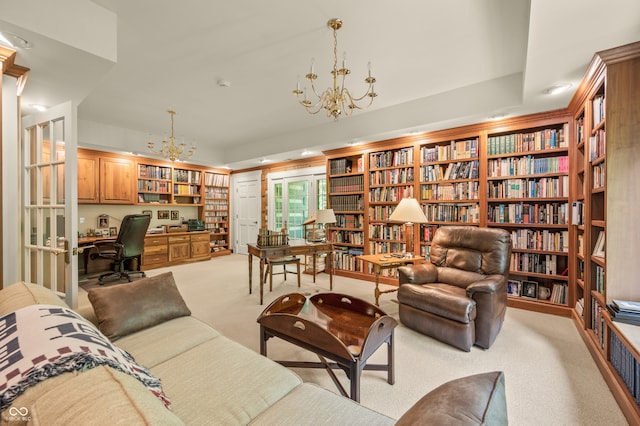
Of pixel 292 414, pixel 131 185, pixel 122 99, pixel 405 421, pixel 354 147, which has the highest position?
pixel 122 99

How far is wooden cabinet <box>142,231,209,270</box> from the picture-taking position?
5.46 meters

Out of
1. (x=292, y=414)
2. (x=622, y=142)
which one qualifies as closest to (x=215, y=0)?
(x=292, y=414)

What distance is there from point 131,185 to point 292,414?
5962 mm

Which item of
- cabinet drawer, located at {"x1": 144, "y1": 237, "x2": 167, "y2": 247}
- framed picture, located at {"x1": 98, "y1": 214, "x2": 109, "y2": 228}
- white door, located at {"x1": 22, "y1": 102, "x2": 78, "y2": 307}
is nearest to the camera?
white door, located at {"x1": 22, "y1": 102, "x2": 78, "y2": 307}

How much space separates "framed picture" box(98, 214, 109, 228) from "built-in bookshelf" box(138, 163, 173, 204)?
0.65 meters

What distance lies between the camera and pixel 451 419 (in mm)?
568

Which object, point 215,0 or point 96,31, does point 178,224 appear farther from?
point 215,0

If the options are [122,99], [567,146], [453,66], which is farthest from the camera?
[122,99]

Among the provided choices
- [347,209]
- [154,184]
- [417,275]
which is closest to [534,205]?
[417,275]

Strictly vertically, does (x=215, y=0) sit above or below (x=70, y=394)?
above

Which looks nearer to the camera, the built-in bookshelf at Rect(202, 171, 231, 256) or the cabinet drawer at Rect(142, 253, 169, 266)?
the cabinet drawer at Rect(142, 253, 169, 266)

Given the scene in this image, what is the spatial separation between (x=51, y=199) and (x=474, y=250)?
13.2 feet

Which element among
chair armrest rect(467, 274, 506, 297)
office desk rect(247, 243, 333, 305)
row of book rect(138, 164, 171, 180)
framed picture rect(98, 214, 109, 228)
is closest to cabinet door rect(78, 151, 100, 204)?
framed picture rect(98, 214, 109, 228)

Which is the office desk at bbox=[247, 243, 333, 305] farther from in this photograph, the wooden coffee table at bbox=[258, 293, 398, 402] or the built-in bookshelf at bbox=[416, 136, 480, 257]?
the built-in bookshelf at bbox=[416, 136, 480, 257]
